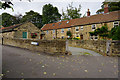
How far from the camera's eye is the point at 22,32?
893 inches

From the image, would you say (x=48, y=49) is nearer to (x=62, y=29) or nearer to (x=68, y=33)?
(x=68, y=33)

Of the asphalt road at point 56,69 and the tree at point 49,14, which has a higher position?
the tree at point 49,14

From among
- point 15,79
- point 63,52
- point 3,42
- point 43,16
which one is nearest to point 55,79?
point 15,79

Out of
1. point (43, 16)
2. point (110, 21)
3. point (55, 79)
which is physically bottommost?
point (55, 79)

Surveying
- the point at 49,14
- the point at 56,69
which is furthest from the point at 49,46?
the point at 49,14

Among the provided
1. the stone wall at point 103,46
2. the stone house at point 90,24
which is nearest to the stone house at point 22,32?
the stone house at point 90,24

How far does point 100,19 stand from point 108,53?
56.4 feet

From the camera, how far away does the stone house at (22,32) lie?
69.8 feet

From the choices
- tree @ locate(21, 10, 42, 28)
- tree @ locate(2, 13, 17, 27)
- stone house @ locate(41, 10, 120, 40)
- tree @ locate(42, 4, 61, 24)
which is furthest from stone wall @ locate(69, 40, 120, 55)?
tree @ locate(2, 13, 17, 27)

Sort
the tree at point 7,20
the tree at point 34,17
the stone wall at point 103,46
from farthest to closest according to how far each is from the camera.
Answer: the tree at point 34,17, the tree at point 7,20, the stone wall at point 103,46

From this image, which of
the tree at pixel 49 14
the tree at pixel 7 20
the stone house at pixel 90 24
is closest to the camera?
the stone house at pixel 90 24

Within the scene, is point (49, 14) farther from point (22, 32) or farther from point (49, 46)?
point (49, 46)

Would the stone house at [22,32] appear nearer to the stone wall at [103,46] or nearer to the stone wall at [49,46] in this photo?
the stone wall at [49,46]

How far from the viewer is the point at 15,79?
3814mm
